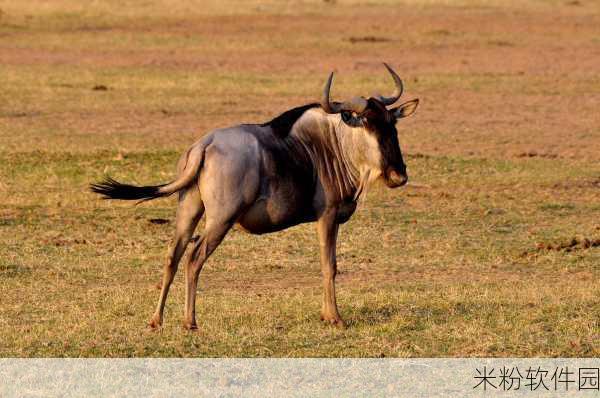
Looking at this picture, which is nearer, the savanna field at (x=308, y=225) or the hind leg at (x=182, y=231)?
the hind leg at (x=182, y=231)

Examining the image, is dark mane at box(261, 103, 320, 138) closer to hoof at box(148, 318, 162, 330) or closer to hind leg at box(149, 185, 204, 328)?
hind leg at box(149, 185, 204, 328)

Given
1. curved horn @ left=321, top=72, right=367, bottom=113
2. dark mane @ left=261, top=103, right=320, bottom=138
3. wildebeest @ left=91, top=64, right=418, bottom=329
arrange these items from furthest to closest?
dark mane @ left=261, top=103, right=320, bottom=138 < curved horn @ left=321, top=72, right=367, bottom=113 < wildebeest @ left=91, top=64, right=418, bottom=329

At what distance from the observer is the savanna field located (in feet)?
26.7

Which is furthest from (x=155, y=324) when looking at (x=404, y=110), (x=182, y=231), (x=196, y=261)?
(x=404, y=110)

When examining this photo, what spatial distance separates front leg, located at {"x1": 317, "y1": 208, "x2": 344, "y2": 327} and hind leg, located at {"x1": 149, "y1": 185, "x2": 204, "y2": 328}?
740mm

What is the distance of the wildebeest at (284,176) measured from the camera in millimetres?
7910

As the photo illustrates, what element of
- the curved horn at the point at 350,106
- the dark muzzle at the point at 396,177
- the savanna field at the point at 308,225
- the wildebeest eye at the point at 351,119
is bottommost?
the savanna field at the point at 308,225

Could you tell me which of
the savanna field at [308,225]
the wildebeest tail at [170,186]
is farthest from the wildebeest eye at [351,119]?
the wildebeest tail at [170,186]

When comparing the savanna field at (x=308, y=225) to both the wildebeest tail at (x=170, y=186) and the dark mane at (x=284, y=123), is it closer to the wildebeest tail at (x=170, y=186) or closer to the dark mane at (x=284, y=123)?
the dark mane at (x=284, y=123)

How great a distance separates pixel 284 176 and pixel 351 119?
523 mm

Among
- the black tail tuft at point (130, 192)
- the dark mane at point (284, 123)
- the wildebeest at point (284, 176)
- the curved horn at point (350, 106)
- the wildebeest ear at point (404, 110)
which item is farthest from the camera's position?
the wildebeest ear at point (404, 110)

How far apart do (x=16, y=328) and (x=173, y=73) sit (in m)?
17.6

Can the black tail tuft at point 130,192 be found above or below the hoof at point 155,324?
above

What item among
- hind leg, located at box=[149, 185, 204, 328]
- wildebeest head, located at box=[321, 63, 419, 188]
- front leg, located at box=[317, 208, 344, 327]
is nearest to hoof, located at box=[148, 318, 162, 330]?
hind leg, located at box=[149, 185, 204, 328]
